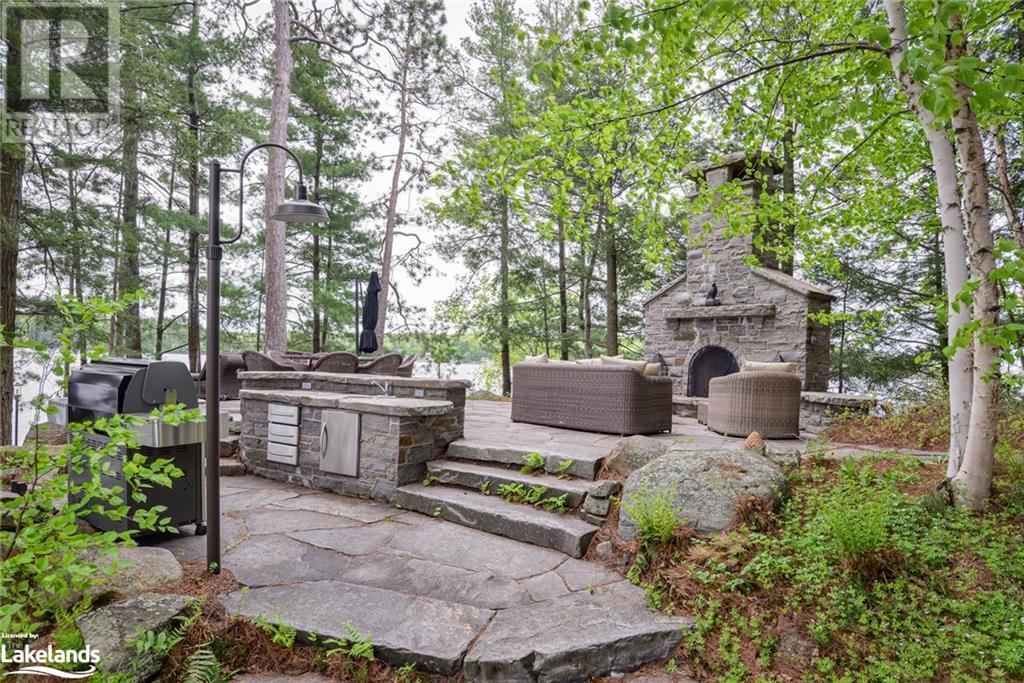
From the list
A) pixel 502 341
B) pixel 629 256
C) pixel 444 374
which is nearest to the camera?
pixel 629 256

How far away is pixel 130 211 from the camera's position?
10055 mm

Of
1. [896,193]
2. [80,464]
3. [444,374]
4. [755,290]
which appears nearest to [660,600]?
[80,464]

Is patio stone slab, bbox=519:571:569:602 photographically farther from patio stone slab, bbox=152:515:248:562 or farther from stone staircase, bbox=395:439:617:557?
patio stone slab, bbox=152:515:248:562

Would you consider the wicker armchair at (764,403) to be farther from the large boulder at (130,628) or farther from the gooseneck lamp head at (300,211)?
the large boulder at (130,628)

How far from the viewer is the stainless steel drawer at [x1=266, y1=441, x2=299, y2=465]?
4279 millimetres

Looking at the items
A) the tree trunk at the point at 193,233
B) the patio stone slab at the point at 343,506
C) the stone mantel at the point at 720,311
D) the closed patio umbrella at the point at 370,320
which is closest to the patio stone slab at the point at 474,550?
the patio stone slab at the point at 343,506

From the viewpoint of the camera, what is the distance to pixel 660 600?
2400 millimetres

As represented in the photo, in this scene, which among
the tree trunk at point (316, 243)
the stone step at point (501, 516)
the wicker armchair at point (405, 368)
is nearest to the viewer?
the stone step at point (501, 516)

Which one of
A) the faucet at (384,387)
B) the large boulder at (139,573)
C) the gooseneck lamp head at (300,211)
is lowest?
the large boulder at (139,573)

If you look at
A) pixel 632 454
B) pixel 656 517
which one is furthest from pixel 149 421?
pixel 632 454

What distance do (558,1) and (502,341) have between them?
812cm

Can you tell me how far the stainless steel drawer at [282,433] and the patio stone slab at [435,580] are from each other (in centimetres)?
174

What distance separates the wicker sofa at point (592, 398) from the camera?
4.95 meters

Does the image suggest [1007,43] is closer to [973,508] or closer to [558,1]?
[973,508]
